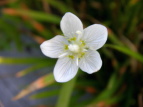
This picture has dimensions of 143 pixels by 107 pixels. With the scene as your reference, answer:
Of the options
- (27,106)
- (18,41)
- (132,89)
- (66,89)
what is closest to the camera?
(66,89)

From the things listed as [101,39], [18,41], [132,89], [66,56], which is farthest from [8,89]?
[101,39]

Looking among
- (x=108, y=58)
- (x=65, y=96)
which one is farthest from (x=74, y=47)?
(x=108, y=58)

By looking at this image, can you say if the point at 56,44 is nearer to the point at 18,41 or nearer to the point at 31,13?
the point at 31,13

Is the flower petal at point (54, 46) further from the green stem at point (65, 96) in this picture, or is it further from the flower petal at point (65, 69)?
the green stem at point (65, 96)

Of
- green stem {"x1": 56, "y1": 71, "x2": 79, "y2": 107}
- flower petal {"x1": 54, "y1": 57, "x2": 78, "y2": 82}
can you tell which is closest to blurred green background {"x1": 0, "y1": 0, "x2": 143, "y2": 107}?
green stem {"x1": 56, "y1": 71, "x2": 79, "y2": 107}

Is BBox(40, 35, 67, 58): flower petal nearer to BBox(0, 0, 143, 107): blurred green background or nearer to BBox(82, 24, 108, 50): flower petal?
BBox(82, 24, 108, 50): flower petal

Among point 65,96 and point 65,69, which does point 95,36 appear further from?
point 65,96

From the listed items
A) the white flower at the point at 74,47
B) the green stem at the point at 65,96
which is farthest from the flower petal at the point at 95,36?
the green stem at the point at 65,96
